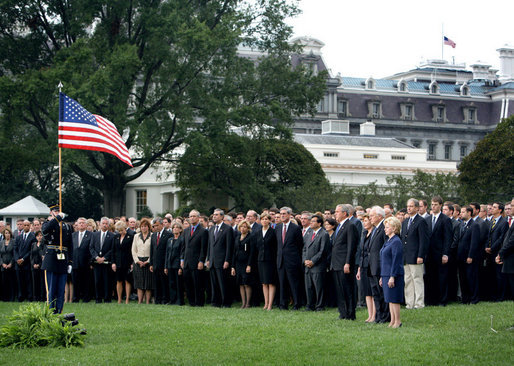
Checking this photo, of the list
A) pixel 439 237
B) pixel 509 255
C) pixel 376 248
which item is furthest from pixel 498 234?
pixel 376 248

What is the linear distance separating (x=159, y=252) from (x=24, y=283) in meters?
4.93

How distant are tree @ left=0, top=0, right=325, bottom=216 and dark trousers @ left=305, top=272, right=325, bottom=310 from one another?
15.7 metres

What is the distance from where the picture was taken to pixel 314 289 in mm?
16859

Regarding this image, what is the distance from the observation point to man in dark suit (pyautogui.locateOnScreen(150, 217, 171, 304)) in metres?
19.7

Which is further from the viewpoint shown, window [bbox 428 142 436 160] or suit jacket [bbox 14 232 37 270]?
window [bbox 428 142 436 160]

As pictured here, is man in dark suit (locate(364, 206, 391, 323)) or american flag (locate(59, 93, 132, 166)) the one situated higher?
american flag (locate(59, 93, 132, 166))

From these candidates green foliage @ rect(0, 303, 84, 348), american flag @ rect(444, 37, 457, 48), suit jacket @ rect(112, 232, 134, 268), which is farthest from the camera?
american flag @ rect(444, 37, 457, 48)

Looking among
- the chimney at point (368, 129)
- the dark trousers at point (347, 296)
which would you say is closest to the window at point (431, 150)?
the chimney at point (368, 129)

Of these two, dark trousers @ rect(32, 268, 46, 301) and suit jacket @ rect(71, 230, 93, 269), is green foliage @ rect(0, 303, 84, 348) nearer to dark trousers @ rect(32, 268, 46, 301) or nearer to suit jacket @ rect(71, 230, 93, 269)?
suit jacket @ rect(71, 230, 93, 269)

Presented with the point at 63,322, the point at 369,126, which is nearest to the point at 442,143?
the point at 369,126

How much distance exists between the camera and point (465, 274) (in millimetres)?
17109

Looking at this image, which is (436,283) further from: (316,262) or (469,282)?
(316,262)

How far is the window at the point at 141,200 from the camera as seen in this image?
57531 mm

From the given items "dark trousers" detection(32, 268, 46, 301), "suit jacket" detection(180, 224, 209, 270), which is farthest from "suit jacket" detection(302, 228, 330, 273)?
"dark trousers" detection(32, 268, 46, 301)
